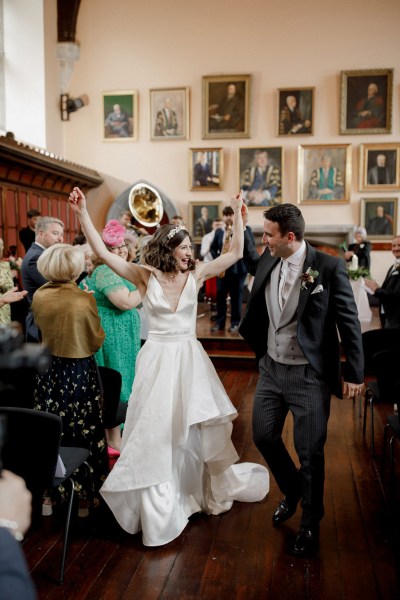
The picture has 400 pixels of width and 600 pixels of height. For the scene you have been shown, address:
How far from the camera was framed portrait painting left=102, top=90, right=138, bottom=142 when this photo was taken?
39.0 ft

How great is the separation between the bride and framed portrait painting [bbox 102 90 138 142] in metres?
9.49

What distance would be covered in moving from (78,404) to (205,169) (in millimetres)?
9334

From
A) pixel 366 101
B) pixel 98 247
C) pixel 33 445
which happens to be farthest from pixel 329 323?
pixel 366 101

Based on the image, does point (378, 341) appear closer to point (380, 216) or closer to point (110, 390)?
point (110, 390)

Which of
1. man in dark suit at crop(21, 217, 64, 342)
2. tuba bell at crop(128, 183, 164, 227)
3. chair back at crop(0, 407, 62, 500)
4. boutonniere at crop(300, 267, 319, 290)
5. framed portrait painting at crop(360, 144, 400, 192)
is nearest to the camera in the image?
chair back at crop(0, 407, 62, 500)

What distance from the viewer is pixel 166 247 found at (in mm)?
3129

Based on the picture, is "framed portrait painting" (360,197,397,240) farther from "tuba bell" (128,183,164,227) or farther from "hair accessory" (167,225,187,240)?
"hair accessory" (167,225,187,240)

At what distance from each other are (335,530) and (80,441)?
161 centimetres

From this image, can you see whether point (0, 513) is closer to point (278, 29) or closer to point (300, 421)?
point (300, 421)

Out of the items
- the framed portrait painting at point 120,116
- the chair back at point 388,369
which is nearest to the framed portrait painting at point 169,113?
the framed portrait painting at point 120,116

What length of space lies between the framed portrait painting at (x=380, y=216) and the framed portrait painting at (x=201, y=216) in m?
3.12

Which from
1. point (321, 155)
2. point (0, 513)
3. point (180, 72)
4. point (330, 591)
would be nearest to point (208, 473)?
point (330, 591)

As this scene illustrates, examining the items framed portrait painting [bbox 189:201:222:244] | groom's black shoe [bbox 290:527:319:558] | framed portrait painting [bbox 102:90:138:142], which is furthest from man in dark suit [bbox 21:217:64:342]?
framed portrait painting [bbox 102:90:138:142]

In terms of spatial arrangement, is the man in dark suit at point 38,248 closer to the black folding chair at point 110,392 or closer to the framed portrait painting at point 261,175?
the black folding chair at point 110,392
